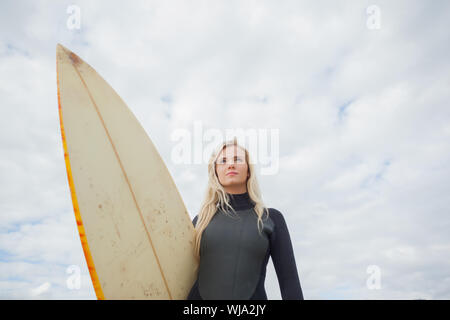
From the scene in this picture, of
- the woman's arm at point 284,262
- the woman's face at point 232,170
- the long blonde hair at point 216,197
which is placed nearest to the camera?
the woman's arm at point 284,262

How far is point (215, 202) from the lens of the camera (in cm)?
263

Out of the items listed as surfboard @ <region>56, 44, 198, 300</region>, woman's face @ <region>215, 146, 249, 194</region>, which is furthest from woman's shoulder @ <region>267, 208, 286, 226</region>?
surfboard @ <region>56, 44, 198, 300</region>

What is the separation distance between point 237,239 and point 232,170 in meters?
0.56

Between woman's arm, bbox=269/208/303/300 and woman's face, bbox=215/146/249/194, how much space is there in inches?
15.7

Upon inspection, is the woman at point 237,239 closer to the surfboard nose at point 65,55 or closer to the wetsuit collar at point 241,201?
the wetsuit collar at point 241,201

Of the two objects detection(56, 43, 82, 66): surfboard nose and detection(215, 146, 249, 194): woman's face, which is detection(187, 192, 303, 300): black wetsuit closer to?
detection(215, 146, 249, 194): woman's face

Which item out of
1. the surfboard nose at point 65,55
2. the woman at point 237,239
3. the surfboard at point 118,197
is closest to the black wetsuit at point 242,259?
the woman at point 237,239

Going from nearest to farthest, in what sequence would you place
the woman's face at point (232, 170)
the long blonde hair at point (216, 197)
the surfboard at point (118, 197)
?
the surfboard at point (118, 197) < the long blonde hair at point (216, 197) < the woman's face at point (232, 170)

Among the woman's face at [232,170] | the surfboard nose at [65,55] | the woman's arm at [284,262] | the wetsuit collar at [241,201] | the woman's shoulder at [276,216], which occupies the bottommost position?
the woman's arm at [284,262]

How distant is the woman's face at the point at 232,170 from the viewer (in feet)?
8.32

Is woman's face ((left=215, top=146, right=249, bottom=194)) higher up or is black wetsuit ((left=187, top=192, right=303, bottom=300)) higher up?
woman's face ((left=215, top=146, right=249, bottom=194))

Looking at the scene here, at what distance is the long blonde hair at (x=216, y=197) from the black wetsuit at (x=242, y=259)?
0.06 meters

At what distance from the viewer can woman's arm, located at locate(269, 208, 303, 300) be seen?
224cm
